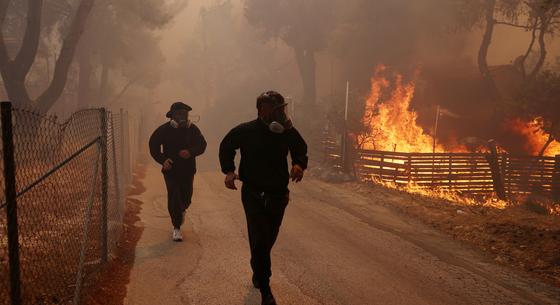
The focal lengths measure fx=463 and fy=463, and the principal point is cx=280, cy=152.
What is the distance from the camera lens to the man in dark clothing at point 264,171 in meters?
4.55

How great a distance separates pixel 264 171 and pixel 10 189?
2.22 meters

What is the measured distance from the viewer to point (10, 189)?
3.02 meters

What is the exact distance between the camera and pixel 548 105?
22719 millimetres

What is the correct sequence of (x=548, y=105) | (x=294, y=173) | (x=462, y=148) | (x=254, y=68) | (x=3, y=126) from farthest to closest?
(x=254, y=68) → (x=462, y=148) → (x=548, y=105) → (x=294, y=173) → (x=3, y=126)

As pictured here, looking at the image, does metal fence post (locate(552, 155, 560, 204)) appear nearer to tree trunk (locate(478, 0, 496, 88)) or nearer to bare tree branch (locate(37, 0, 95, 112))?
tree trunk (locate(478, 0, 496, 88))

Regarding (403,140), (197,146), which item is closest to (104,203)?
(197,146)

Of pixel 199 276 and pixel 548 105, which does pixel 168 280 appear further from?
pixel 548 105

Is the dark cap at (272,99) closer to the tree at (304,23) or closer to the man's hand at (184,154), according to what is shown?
the man's hand at (184,154)

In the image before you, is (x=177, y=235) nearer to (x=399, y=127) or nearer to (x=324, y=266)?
(x=324, y=266)

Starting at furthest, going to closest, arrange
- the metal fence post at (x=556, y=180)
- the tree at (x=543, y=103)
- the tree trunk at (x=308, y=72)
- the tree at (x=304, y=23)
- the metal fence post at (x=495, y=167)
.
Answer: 1. the tree trunk at (x=308, y=72)
2. the tree at (x=304, y=23)
3. the tree at (x=543, y=103)
4. the metal fence post at (x=556, y=180)
5. the metal fence post at (x=495, y=167)

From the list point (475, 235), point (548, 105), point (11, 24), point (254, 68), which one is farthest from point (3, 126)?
point (254, 68)

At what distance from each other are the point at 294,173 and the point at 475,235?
5.29m

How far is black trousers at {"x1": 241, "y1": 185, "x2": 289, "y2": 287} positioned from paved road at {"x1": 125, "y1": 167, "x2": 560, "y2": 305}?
1.96 ft

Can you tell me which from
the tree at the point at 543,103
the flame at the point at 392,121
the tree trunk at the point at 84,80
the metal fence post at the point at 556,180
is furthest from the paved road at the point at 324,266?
the tree trunk at the point at 84,80
